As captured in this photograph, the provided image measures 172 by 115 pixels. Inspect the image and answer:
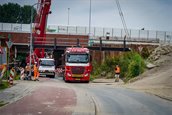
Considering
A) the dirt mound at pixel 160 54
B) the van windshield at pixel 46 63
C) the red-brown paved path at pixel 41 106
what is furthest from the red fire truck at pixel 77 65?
the red-brown paved path at pixel 41 106

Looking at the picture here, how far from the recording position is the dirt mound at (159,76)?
116 ft

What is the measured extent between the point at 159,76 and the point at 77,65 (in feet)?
27.7

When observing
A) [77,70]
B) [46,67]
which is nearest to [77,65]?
[77,70]

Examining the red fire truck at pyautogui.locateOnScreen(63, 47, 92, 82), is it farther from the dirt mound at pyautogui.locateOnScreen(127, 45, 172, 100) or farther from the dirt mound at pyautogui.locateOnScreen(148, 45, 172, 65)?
the dirt mound at pyautogui.locateOnScreen(148, 45, 172, 65)

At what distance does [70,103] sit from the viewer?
24234 millimetres

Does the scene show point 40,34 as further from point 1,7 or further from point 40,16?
point 1,7

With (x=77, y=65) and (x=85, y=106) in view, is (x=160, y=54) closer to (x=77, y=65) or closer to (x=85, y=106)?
(x=77, y=65)

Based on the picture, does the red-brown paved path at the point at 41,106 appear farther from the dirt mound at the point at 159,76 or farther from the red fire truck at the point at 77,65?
the red fire truck at the point at 77,65

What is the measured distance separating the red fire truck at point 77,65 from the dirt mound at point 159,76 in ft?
18.1

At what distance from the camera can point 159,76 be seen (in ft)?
141

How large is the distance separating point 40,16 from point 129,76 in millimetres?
15727

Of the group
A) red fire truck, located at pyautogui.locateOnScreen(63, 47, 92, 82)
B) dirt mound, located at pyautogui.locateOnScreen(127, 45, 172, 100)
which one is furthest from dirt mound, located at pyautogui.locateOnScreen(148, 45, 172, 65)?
red fire truck, located at pyautogui.locateOnScreen(63, 47, 92, 82)

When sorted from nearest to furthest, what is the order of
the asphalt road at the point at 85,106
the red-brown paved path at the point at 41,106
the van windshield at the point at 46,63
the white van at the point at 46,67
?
the red-brown paved path at the point at 41,106
the asphalt road at the point at 85,106
the van windshield at the point at 46,63
the white van at the point at 46,67

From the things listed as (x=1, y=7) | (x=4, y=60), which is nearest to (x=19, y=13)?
(x=1, y=7)
